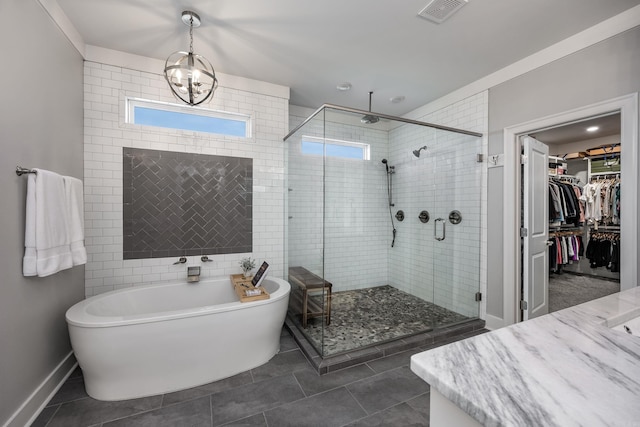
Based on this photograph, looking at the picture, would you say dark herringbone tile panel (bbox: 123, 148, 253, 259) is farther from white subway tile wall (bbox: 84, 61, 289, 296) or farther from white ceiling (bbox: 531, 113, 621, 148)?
white ceiling (bbox: 531, 113, 621, 148)

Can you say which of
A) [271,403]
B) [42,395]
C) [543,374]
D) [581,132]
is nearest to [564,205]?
[581,132]

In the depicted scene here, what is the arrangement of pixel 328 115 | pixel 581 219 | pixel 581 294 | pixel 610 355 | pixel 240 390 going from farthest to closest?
pixel 581 219 → pixel 581 294 → pixel 328 115 → pixel 240 390 → pixel 610 355

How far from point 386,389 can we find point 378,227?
82.8 inches

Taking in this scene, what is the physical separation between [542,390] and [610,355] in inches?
14.8

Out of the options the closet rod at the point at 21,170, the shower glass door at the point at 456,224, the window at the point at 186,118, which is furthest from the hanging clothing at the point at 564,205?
the closet rod at the point at 21,170

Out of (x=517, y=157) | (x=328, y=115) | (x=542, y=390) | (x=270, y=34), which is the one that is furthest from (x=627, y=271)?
(x=270, y=34)

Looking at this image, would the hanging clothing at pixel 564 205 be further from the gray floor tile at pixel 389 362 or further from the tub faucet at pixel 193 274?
the tub faucet at pixel 193 274

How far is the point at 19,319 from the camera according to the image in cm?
175

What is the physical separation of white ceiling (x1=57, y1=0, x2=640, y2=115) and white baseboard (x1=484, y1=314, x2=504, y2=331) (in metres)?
2.84

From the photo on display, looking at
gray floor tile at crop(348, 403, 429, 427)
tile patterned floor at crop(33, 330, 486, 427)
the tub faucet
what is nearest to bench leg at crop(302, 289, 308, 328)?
tile patterned floor at crop(33, 330, 486, 427)

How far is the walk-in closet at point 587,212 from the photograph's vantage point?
15.2 feet

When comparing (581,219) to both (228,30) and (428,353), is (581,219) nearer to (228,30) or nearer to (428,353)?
(428,353)

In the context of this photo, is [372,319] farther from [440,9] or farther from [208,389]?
[440,9]

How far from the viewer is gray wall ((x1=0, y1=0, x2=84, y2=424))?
64.3 inches
